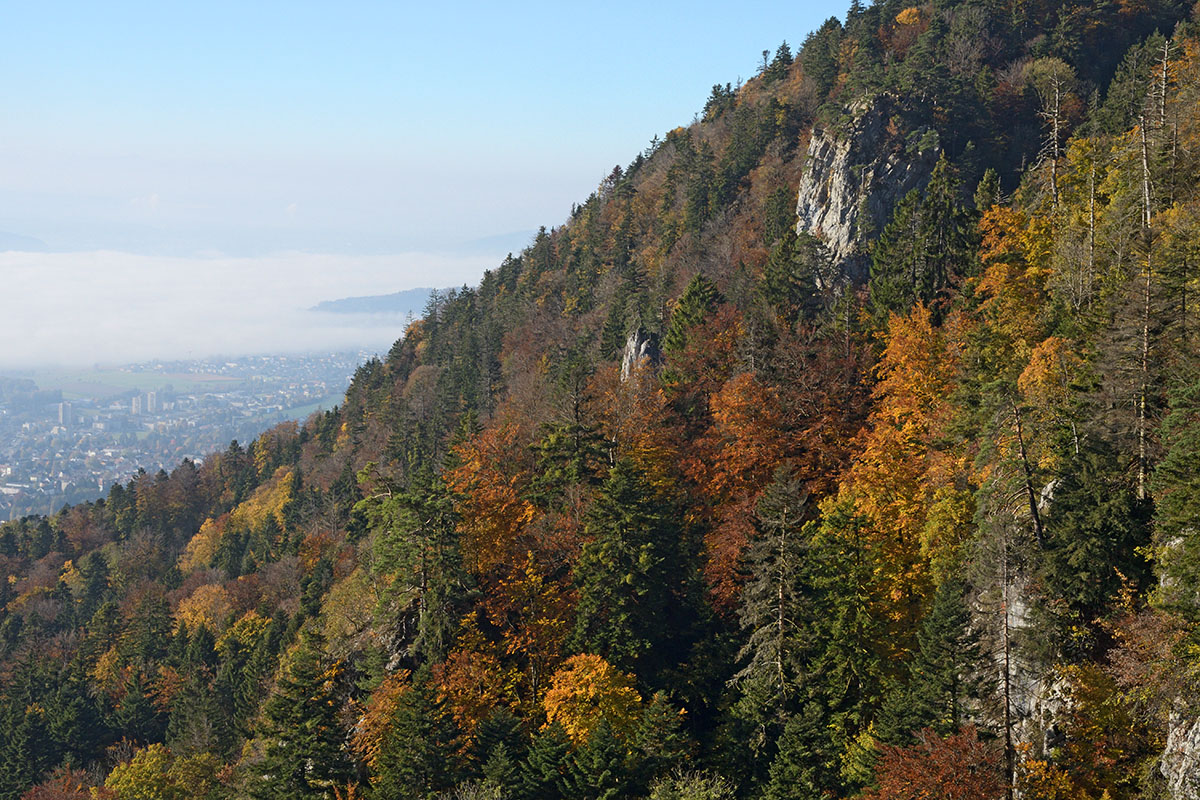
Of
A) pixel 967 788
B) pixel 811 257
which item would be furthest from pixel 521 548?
pixel 811 257

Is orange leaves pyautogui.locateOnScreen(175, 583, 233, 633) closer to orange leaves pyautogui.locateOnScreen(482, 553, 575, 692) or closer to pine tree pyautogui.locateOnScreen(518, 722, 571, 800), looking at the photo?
orange leaves pyautogui.locateOnScreen(482, 553, 575, 692)

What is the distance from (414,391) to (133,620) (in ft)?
133

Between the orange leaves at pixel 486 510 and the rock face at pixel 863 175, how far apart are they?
117ft

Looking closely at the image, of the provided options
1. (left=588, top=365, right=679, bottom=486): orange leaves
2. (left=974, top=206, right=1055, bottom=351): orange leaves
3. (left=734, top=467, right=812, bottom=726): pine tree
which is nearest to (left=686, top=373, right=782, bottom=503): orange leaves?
(left=588, top=365, right=679, bottom=486): orange leaves

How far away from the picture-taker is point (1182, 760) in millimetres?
21000

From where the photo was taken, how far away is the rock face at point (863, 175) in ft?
221

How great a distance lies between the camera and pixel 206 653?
7538cm

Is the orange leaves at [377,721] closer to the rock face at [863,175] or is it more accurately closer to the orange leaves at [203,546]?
the rock face at [863,175]

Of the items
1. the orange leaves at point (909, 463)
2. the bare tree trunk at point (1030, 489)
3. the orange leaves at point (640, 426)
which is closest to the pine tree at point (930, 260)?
the orange leaves at point (909, 463)

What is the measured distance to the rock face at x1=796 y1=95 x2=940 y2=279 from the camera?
67.4 meters

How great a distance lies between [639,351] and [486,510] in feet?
91.8

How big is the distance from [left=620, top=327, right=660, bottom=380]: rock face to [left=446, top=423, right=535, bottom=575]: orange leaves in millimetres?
20866

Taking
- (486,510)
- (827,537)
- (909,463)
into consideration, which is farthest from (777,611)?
(486,510)

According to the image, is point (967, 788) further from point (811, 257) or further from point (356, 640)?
point (811, 257)
